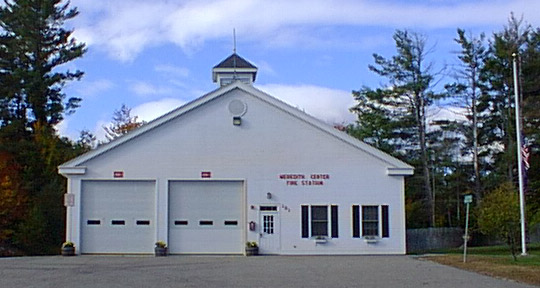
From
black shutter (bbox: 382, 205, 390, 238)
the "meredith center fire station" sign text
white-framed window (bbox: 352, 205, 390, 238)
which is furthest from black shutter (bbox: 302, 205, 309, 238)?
black shutter (bbox: 382, 205, 390, 238)

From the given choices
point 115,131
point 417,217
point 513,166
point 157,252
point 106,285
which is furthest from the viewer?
point 115,131

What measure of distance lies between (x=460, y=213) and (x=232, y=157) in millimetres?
24070

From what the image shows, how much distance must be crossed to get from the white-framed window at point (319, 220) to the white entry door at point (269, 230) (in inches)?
42.6

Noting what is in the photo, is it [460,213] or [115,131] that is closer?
[460,213]

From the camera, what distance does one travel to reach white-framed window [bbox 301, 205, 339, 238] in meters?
29.7

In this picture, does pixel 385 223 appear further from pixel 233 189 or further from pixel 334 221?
pixel 233 189

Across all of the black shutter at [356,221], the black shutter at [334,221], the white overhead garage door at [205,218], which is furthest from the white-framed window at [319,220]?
the white overhead garage door at [205,218]

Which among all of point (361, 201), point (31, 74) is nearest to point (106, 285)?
point (361, 201)

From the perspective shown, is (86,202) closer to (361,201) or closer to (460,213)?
(361,201)

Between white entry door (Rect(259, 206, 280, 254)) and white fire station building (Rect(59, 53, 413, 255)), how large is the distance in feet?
0.13

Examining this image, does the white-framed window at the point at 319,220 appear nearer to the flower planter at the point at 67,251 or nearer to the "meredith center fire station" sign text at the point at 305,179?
the "meredith center fire station" sign text at the point at 305,179

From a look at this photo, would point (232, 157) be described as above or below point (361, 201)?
above

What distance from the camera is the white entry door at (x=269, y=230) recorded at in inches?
1165

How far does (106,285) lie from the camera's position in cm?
1577
